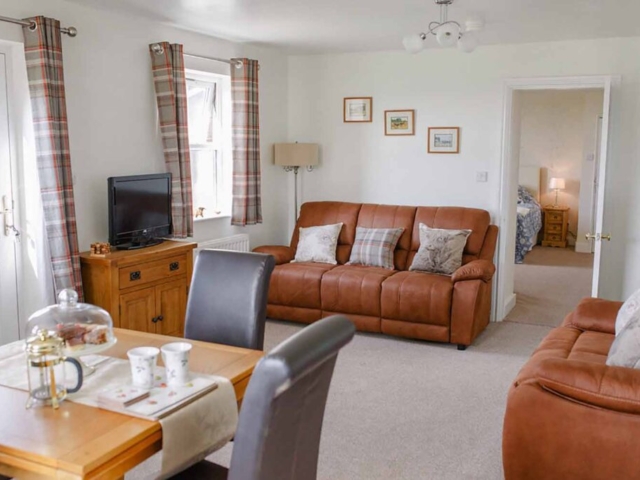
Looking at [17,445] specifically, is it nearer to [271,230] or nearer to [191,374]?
[191,374]

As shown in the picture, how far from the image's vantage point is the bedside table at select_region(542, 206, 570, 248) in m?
9.95

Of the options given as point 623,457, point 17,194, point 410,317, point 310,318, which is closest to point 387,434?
point 623,457

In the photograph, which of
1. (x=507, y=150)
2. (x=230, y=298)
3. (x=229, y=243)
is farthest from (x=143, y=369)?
(x=507, y=150)

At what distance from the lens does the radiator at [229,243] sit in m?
5.57

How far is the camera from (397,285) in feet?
16.5

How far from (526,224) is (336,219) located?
12.8ft

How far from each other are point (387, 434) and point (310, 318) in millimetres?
2069

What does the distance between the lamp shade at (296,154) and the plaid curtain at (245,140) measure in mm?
412

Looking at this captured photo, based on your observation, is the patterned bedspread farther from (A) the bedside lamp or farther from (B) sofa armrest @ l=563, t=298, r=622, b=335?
(B) sofa armrest @ l=563, t=298, r=622, b=335

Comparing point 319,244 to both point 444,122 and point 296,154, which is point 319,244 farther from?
point 444,122

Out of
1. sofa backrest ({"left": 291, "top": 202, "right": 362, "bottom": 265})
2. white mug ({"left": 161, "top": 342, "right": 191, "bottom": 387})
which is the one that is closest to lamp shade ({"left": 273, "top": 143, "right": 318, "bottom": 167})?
sofa backrest ({"left": 291, "top": 202, "right": 362, "bottom": 265})

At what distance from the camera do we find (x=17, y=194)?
13.3 feet

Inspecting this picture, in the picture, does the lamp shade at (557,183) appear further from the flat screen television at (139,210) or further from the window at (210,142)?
the flat screen television at (139,210)

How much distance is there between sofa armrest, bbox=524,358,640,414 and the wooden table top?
4.95ft
